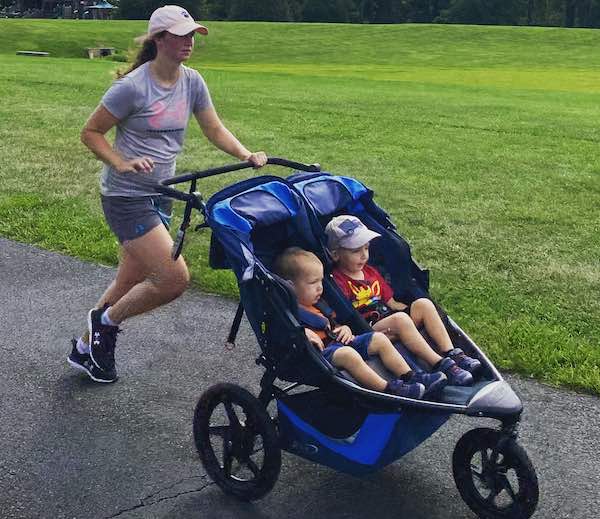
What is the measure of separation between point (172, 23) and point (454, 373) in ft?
6.68

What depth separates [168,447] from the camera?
161 inches

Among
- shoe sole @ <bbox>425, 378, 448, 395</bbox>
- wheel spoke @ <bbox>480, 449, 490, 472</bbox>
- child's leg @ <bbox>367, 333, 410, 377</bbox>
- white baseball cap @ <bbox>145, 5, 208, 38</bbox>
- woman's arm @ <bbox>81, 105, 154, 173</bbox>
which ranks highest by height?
white baseball cap @ <bbox>145, 5, 208, 38</bbox>

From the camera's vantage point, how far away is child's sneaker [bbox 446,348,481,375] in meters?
3.51

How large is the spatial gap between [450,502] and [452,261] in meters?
3.55

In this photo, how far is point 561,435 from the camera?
4148 millimetres

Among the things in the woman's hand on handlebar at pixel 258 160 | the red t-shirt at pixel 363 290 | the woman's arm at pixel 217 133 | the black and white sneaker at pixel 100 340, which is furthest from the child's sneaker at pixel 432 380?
the black and white sneaker at pixel 100 340

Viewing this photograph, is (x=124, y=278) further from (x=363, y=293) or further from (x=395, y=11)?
(x=395, y=11)

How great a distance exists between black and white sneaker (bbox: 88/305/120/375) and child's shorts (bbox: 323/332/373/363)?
159 centimetres

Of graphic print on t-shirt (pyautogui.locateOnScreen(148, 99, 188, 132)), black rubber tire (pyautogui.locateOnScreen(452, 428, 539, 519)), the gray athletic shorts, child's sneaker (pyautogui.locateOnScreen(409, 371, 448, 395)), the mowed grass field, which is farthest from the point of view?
the mowed grass field

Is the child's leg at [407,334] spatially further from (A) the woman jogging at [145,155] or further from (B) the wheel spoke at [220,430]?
(A) the woman jogging at [145,155]

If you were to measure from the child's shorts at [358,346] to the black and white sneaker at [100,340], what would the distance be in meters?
1.59

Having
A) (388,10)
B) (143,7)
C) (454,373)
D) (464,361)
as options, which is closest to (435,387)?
(454,373)

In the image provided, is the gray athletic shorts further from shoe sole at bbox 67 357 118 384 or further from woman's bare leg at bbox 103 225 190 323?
shoe sole at bbox 67 357 118 384

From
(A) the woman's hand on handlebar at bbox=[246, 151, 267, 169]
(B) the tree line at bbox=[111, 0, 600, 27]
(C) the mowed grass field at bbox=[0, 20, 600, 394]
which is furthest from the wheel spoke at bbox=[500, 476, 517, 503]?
(B) the tree line at bbox=[111, 0, 600, 27]
